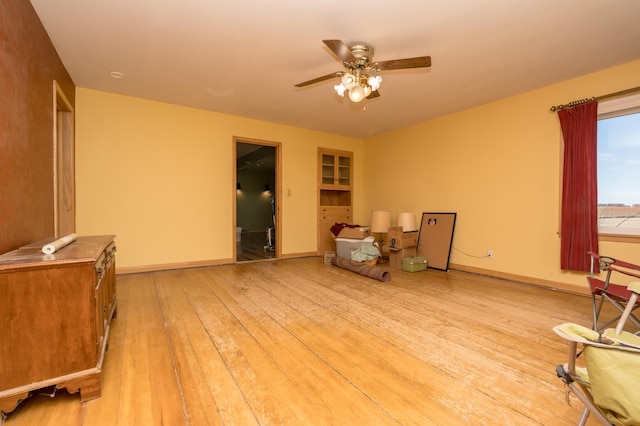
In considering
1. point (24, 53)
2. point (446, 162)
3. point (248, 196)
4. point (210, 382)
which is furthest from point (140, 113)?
point (248, 196)

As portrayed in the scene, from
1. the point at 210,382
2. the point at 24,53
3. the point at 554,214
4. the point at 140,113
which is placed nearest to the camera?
the point at 210,382

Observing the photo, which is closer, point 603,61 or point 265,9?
point 265,9

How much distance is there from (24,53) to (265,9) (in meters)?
1.86

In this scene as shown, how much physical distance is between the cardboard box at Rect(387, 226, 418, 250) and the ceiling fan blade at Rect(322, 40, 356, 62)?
3.22 metres

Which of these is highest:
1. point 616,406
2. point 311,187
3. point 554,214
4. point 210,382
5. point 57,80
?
point 57,80

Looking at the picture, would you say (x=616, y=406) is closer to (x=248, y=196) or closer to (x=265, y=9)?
(x=265, y=9)

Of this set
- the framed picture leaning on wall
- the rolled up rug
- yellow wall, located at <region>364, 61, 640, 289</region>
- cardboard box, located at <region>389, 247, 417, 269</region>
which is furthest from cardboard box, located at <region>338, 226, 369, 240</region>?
yellow wall, located at <region>364, 61, 640, 289</region>

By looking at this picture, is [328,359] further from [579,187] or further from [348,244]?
[579,187]

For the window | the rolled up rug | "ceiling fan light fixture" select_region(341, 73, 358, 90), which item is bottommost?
the rolled up rug

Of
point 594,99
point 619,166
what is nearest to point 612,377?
point 619,166

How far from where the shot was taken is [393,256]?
5.15 m

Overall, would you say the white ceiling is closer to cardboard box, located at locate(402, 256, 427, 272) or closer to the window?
the window

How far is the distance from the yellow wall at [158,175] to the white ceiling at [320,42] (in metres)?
0.46

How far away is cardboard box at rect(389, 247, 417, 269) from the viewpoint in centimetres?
505
